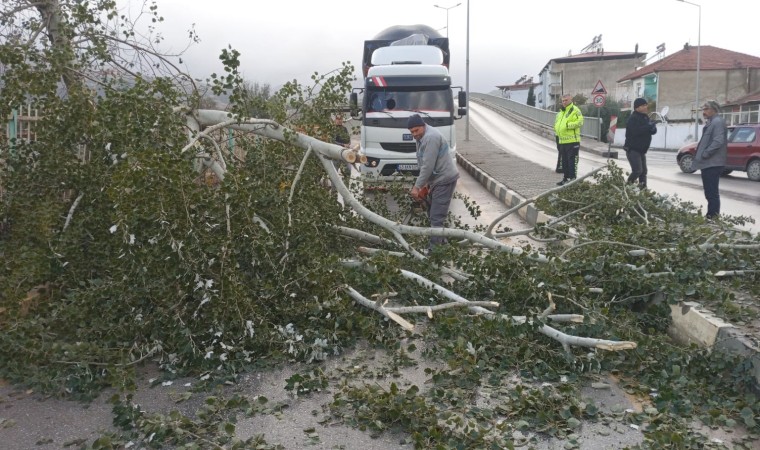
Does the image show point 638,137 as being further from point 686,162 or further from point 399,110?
point 686,162

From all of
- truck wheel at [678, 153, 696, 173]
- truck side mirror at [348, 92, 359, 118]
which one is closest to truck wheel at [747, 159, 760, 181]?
truck wheel at [678, 153, 696, 173]

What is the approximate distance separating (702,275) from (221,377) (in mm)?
3807

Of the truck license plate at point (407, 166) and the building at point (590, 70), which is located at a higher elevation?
the building at point (590, 70)

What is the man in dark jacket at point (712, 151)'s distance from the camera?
8.14 meters

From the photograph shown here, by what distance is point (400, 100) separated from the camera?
13227 mm

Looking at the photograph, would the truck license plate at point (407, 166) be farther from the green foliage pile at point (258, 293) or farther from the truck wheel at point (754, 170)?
the truck wheel at point (754, 170)

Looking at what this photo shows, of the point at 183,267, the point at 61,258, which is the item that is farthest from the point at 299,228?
the point at 61,258

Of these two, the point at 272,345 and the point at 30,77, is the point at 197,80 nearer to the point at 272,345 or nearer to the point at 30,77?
the point at 30,77

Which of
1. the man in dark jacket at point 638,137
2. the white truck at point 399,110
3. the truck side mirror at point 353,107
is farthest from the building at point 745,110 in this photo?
the truck side mirror at point 353,107

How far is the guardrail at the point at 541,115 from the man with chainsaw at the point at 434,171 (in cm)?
2571

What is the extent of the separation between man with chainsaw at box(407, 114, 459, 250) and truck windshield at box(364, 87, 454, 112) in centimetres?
614

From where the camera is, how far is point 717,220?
6.99m

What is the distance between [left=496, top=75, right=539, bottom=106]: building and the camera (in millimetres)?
99625

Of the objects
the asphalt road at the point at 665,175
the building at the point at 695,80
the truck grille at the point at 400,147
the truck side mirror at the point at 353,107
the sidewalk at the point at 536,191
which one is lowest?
the asphalt road at the point at 665,175
